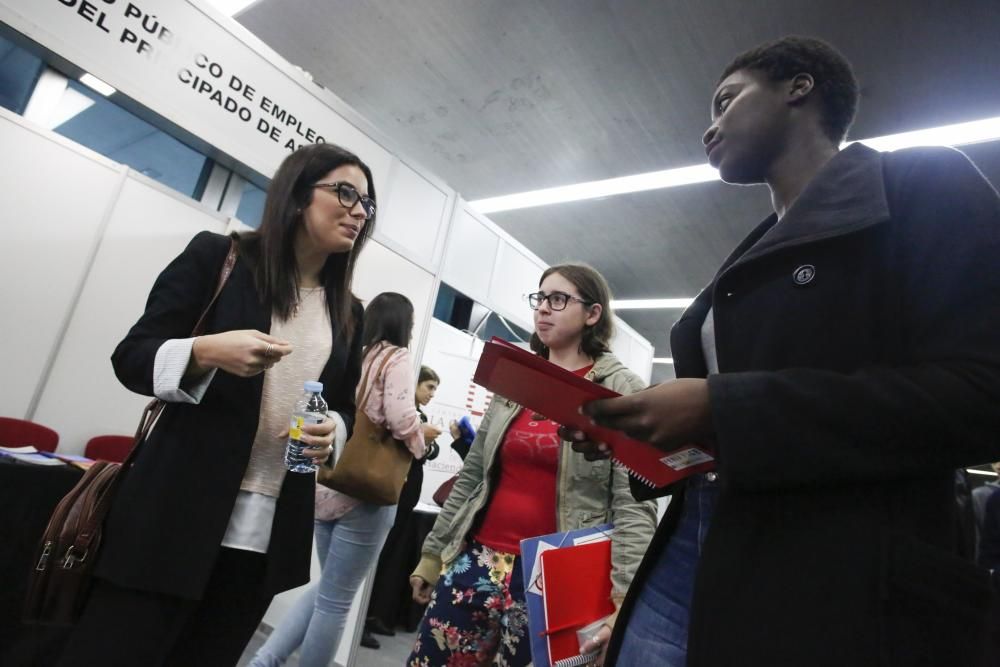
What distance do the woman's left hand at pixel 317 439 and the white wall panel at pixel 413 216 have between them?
92.6 inches

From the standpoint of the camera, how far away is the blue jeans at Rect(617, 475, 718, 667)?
2.69ft

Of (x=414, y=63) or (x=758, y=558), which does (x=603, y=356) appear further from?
(x=414, y=63)

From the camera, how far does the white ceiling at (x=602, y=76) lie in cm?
373

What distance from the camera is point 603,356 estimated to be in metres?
1.88

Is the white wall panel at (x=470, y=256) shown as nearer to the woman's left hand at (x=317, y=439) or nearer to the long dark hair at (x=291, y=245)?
the long dark hair at (x=291, y=245)

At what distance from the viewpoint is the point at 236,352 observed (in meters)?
1.05

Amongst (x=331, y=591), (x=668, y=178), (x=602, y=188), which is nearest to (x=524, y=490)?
(x=331, y=591)

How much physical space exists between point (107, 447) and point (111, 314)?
0.68 metres

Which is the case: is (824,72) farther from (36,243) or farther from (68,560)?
(36,243)

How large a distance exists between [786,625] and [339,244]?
125 cm

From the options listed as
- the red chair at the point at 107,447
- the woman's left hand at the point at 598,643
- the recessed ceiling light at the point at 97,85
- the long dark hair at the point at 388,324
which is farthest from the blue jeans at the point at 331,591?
the recessed ceiling light at the point at 97,85

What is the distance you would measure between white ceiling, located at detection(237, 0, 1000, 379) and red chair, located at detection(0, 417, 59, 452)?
8.21 ft

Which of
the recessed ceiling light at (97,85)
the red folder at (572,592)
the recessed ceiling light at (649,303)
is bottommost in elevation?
the red folder at (572,592)

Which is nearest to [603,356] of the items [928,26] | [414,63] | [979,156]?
[928,26]
